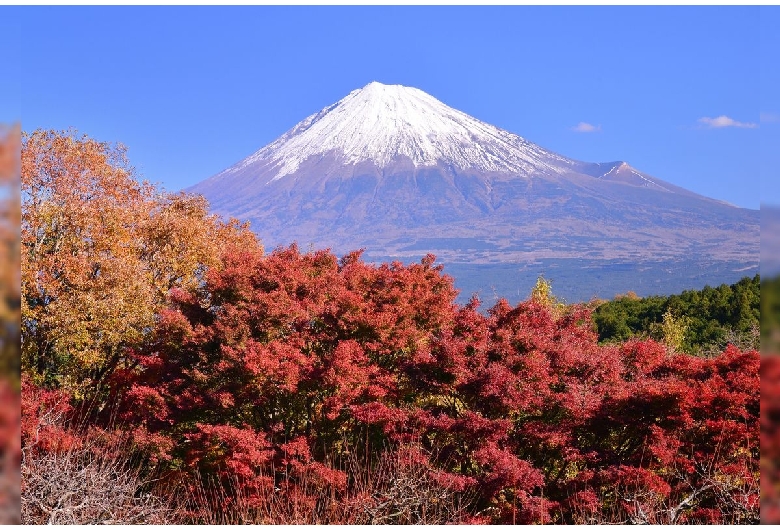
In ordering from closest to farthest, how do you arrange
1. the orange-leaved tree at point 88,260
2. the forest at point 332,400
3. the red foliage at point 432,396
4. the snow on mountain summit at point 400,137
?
the forest at point 332,400
the red foliage at point 432,396
the orange-leaved tree at point 88,260
the snow on mountain summit at point 400,137

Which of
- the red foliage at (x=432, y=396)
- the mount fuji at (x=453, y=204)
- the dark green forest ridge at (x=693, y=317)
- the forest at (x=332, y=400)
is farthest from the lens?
the mount fuji at (x=453, y=204)

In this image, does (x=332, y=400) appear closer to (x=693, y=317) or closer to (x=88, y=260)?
(x=88, y=260)

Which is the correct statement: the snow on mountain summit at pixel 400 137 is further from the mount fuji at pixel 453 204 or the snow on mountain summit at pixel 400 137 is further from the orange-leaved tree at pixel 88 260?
the orange-leaved tree at pixel 88 260

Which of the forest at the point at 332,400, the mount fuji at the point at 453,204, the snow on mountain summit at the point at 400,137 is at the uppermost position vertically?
the snow on mountain summit at the point at 400,137

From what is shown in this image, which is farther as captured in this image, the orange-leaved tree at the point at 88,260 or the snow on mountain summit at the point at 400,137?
the snow on mountain summit at the point at 400,137

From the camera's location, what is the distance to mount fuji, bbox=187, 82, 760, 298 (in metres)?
151

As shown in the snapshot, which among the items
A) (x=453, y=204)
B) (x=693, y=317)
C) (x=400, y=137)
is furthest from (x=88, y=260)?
(x=400, y=137)

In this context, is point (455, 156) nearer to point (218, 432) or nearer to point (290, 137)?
point (290, 137)

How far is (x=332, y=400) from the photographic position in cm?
889

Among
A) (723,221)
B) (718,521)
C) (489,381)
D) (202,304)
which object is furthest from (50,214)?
(723,221)

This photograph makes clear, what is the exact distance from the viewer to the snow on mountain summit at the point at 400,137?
190 m

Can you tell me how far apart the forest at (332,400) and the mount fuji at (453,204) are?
417 feet

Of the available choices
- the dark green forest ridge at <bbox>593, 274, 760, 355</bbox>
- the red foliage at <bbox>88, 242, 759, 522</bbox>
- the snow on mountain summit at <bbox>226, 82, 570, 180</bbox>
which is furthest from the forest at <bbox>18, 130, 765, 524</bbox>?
the snow on mountain summit at <bbox>226, 82, 570, 180</bbox>

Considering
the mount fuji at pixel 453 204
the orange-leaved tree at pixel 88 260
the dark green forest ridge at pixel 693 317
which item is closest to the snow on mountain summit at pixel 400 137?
the mount fuji at pixel 453 204
